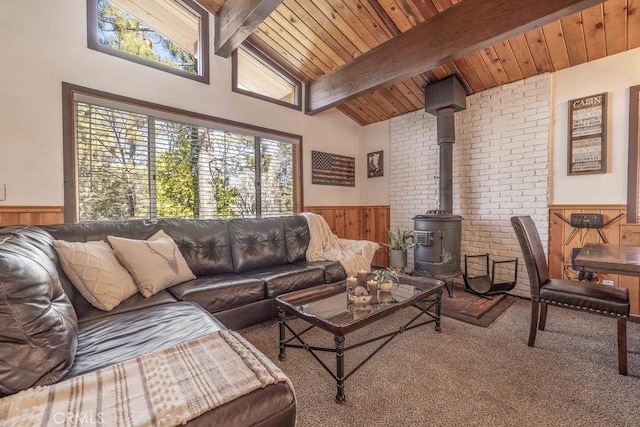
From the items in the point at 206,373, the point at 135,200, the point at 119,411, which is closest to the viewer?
the point at 119,411

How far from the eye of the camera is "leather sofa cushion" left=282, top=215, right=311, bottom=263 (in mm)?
3096

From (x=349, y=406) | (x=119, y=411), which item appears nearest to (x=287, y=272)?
(x=349, y=406)

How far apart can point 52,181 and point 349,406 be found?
275 centimetres

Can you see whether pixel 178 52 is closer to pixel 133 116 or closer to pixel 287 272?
pixel 133 116

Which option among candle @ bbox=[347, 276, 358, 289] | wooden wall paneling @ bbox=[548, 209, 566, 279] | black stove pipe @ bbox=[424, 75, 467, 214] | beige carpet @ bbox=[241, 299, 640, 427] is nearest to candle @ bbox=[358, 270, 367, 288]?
candle @ bbox=[347, 276, 358, 289]

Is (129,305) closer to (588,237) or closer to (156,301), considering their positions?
(156,301)

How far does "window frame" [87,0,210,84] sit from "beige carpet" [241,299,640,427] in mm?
2613

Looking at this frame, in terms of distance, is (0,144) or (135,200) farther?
(135,200)

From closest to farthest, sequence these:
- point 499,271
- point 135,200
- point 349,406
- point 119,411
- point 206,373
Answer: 1. point 119,411
2. point 206,373
3. point 349,406
4. point 135,200
5. point 499,271

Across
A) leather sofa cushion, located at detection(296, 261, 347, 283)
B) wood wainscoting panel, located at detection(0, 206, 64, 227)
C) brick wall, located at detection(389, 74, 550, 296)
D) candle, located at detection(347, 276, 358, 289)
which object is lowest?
leather sofa cushion, located at detection(296, 261, 347, 283)

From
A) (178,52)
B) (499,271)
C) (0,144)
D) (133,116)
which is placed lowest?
(499,271)

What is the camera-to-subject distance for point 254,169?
353 centimetres

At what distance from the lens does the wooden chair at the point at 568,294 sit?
1.65 m

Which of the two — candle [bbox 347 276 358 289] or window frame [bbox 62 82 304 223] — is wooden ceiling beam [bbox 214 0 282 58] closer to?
window frame [bbox 62 82 304 223]
